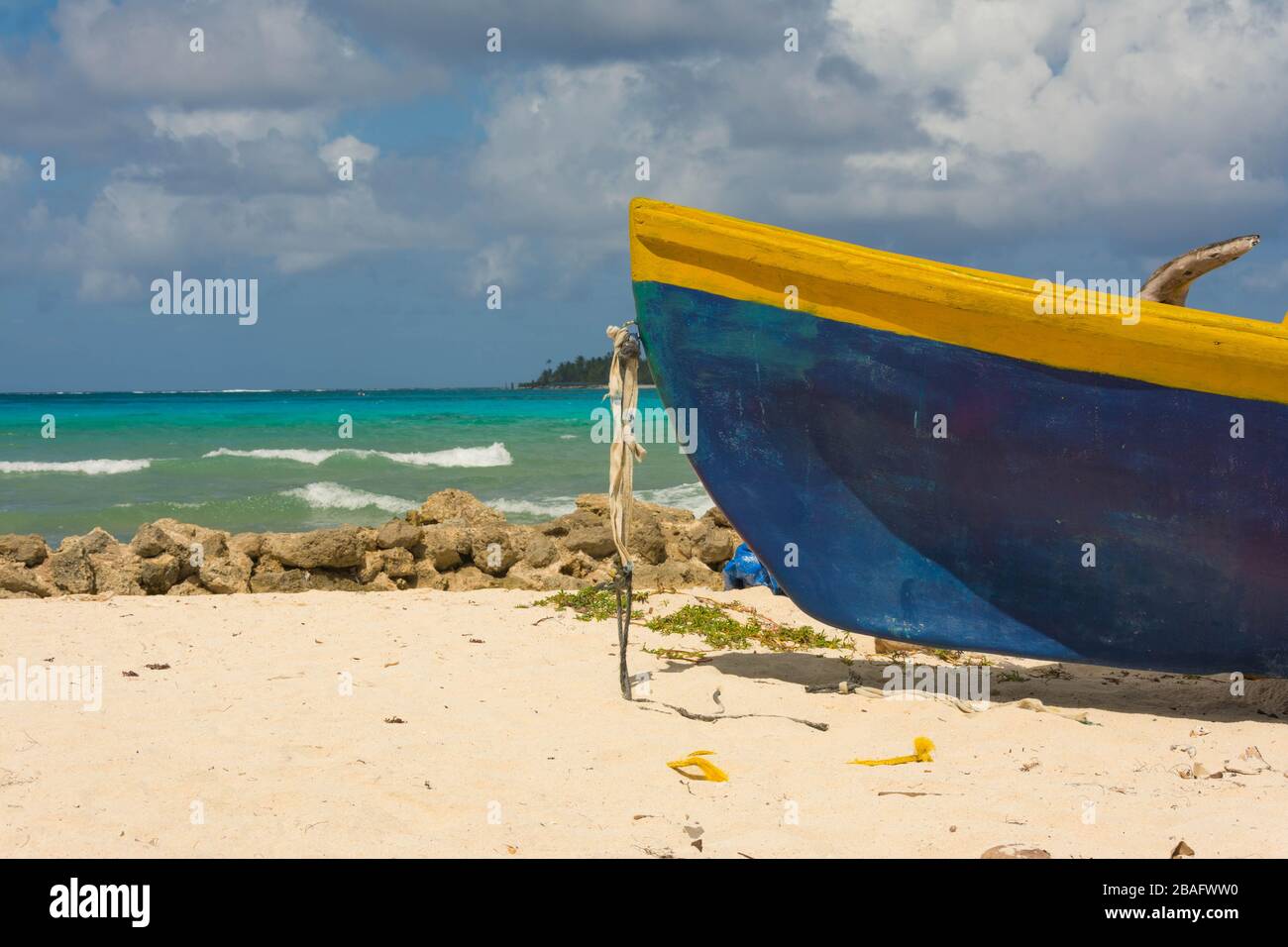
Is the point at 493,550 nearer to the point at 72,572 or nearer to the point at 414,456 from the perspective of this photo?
the point at 72,572

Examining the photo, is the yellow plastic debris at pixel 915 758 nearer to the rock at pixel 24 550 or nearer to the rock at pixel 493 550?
the rock at pixel 493 550

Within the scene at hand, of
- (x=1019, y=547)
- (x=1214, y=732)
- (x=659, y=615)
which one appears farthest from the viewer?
(x=659, y=615)

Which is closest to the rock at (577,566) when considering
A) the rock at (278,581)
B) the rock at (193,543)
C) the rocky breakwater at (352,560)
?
the rocky breakwater at (352,560)

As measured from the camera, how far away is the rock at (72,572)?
808 cm

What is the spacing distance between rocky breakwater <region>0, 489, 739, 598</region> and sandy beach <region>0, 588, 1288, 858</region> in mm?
2119

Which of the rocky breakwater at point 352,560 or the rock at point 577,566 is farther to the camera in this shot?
the rock at point 577,566

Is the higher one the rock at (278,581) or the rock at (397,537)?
the rock at (397,537)

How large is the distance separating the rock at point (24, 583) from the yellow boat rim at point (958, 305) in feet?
18.1

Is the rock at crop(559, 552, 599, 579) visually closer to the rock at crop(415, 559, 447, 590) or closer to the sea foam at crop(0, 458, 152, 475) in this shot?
the rock at crop(415, 559, 447, 590)

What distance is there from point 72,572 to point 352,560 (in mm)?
2000
